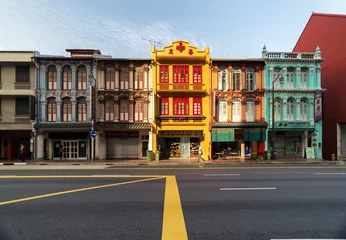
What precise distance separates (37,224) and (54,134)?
58.3 ft

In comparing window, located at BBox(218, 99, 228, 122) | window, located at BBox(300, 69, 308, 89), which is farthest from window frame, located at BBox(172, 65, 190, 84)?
window, located at BBox(300, 69, 308, 89)

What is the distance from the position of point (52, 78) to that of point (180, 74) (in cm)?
1328

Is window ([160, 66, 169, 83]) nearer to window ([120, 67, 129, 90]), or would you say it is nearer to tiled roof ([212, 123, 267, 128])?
window ([120, 67, 129, 90])

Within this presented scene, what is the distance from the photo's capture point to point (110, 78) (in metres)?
20.8

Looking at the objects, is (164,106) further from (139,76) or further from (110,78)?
(110,78)

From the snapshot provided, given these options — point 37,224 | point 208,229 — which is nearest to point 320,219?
point 208,229

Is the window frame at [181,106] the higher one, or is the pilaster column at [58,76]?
the pilaster column at [58,76]

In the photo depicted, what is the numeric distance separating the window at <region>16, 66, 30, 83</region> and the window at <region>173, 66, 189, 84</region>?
594 inches

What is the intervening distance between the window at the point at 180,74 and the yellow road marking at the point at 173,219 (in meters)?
15.5

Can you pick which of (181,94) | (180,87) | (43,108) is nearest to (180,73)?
(180,87)

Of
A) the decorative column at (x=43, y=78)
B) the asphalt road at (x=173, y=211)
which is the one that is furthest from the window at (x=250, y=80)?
the decorative column at (x=43, y=78)

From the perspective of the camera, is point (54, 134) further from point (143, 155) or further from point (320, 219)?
point (320, 219)

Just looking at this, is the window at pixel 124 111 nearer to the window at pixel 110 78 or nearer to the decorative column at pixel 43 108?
the window at pixel 110 78

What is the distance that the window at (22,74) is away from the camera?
65.9ft
